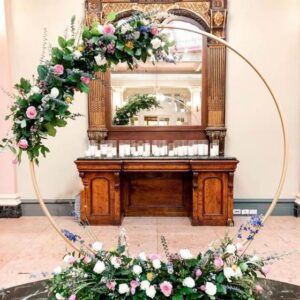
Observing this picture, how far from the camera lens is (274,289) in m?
1.46

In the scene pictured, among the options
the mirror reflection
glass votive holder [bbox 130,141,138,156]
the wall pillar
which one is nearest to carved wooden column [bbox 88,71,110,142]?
the mirror reflection

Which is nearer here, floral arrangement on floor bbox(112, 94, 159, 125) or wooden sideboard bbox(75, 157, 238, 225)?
wooden sideboard bbox(75, 157, 238, 225)

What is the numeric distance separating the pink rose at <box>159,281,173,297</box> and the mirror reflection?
12.3 ft

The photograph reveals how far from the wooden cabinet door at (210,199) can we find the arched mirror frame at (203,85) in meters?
0.62

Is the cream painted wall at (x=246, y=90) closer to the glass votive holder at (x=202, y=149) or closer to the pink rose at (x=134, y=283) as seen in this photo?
A: the glass votive holder at (x=202, y=149)

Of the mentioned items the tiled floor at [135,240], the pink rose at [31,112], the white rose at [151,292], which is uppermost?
the pink rose at [31,112]

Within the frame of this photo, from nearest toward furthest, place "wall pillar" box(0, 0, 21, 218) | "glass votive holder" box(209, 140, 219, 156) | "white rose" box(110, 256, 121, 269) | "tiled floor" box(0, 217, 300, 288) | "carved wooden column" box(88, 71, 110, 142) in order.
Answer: "white rose" box(110, 256, 121, 269) < "tiled floor" box(0, 217, 300, 288) < "glass votive holder" box(209, 140, 219, 156) < "wall pillar" box(0, 0, 21, 218) < "carved wooden column" box(88, 71, 110, 142)

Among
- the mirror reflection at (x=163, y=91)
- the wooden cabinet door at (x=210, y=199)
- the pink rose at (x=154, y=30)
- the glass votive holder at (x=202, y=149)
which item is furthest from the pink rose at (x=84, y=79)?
the mirror reflection at (x=163, y=91)

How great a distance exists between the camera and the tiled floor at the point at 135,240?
9.84 ft

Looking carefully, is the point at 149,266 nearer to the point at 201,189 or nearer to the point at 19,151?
the point at 19,151

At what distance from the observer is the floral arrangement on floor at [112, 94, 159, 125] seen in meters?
4.78

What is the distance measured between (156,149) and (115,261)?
3335 mm

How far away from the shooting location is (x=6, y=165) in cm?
473

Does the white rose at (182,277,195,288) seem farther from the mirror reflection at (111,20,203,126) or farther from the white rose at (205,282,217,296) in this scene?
the mirror reflection at (111,20,203,126)
